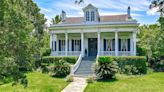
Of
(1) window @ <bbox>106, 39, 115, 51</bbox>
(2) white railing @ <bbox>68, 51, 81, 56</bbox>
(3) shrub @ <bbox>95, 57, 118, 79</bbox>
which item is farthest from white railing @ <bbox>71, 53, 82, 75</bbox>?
(1) window @ <bbox>106, 39, 115, 51</bbox>

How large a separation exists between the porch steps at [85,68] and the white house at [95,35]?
4.17ft

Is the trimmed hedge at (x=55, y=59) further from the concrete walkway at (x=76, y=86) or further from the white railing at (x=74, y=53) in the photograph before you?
the concrete walkway at (x=76, y=86)

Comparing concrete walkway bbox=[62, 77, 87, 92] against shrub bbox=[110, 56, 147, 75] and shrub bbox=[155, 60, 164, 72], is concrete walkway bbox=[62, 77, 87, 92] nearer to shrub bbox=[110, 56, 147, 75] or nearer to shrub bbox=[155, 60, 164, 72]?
shrub bbox=[110, 56, 147, 75]

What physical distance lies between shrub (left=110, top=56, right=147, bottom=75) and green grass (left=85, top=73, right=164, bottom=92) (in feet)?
11.6

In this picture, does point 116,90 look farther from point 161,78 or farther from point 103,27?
point 103,27

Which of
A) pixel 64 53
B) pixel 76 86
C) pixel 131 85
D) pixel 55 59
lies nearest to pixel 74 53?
pixel 64 53

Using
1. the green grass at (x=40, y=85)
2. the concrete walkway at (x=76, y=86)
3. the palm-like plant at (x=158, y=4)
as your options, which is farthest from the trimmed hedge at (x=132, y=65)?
the palm-like plant at (x=158, y=4)

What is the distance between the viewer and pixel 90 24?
35.6 meters

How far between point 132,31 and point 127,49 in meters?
3.45

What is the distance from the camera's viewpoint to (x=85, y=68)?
31750 mm

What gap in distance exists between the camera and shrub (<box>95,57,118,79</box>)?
2548cm

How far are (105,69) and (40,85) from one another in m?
6.11

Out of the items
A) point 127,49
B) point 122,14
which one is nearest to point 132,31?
point 127,49

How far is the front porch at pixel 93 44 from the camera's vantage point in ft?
116
